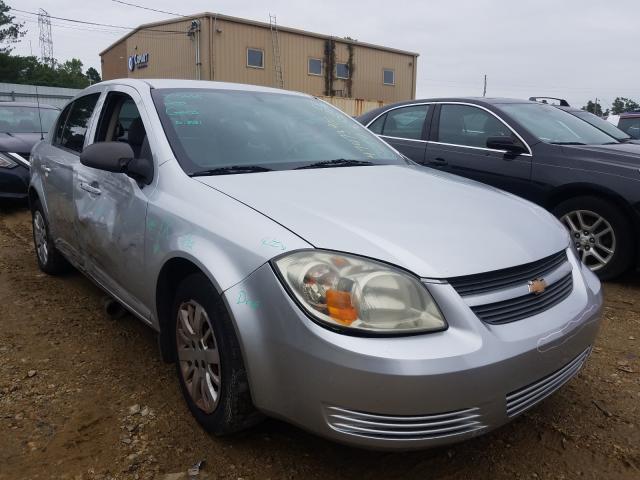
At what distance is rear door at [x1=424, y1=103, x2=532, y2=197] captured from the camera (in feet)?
15.6

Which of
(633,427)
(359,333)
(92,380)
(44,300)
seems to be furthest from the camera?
(44,300)

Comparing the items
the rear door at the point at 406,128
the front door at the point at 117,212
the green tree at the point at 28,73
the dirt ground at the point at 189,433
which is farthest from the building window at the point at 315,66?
the green tree at the point at 28,73

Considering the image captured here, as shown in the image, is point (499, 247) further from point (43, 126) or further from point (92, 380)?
point (43, 126)

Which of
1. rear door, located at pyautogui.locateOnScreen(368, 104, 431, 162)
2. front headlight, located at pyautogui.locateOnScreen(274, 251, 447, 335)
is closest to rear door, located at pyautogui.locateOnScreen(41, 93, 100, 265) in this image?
front headlight, located at pyautogui.locateOnScreen(274, 251, 447, 335)

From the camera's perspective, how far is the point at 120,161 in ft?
8.58

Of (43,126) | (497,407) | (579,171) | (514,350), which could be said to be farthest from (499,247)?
(43,126)

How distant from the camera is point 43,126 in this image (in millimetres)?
8477

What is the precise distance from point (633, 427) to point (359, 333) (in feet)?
4.93

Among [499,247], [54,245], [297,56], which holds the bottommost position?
[54,245]

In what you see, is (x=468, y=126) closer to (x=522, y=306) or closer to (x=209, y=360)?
(x=522, y=306)

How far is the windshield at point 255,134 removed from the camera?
105 inches

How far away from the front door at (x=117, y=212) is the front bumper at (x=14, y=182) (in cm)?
444

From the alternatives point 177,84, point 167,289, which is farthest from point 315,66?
point 167,289

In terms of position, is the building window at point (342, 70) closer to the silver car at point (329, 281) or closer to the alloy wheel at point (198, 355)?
the silver car at point (329, 281)
